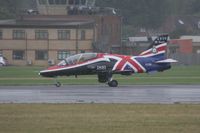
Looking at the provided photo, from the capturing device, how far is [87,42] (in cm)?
10106

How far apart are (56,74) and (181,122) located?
77.7 ft

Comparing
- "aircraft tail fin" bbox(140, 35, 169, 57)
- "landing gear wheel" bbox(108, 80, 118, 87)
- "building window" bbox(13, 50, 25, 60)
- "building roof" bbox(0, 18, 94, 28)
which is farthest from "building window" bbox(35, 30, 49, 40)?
"landing gear wheel" bbox(108, 80, 118, 87)

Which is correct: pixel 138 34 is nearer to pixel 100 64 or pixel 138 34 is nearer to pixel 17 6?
pixel 17 6

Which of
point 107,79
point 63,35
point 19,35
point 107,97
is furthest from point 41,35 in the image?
point 107,97

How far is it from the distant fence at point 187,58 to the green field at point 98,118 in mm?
75660

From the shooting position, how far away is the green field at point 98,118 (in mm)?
21453

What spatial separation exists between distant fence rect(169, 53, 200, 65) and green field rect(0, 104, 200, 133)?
75.7 meters

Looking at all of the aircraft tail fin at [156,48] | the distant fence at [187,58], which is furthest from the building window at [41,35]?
the aircraft tail fin at [156,48]

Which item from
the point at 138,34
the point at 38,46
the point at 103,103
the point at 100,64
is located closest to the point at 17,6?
the point at 138,34

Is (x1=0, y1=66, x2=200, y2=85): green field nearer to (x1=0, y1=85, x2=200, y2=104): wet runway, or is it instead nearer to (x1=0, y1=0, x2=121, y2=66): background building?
(x1=0, y1=85, x2=200, y2=104): wet runway

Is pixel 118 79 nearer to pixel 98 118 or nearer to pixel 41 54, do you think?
pixel 98 118

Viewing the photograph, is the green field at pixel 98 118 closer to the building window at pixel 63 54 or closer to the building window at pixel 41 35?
the building window at pixel 63 54

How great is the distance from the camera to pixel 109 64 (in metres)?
47.0

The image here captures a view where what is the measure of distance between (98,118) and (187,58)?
81.4 metres
